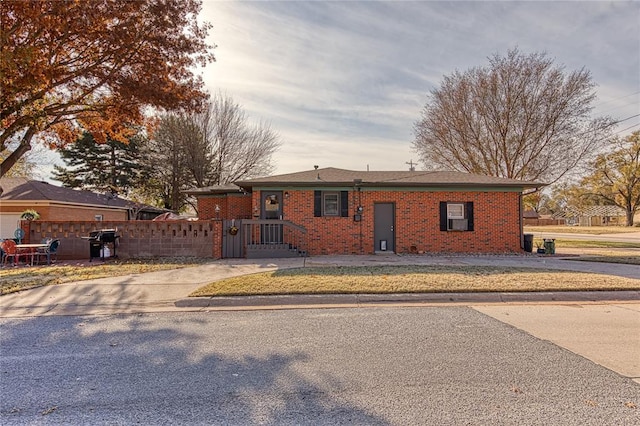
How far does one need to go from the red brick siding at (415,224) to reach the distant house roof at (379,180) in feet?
1.47

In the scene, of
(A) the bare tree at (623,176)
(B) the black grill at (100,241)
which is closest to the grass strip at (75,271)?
(B) the black grill at (100,241)

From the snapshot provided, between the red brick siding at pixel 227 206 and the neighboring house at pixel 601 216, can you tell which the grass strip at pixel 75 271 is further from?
the neighboring house at pixel 601 216

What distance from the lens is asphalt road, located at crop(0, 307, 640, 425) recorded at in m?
3.03

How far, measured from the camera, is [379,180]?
621 inches

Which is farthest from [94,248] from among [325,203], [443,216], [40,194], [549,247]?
[549,247]

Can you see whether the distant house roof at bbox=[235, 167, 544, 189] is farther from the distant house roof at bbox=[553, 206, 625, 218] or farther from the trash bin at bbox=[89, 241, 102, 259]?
the distant house roof at bbox=[553, 206, 625, 218]

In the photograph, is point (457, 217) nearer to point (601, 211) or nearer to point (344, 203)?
point (344, 203)

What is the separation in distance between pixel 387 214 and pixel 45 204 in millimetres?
17888

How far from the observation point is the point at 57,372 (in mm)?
3941

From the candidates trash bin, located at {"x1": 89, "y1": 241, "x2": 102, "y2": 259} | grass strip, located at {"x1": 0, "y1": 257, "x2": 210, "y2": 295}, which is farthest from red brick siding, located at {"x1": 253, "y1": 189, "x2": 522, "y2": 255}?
trash bin, located at {"x1": 89, "y1": 241, "x2": 102, "y2": 259}

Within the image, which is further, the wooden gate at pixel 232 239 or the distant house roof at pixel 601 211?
the distant house roof at pixel 601 211

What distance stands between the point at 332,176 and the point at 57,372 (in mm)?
13384

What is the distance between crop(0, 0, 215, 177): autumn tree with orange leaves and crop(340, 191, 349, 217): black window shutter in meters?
6.82

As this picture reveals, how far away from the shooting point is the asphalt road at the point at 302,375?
3031mm
